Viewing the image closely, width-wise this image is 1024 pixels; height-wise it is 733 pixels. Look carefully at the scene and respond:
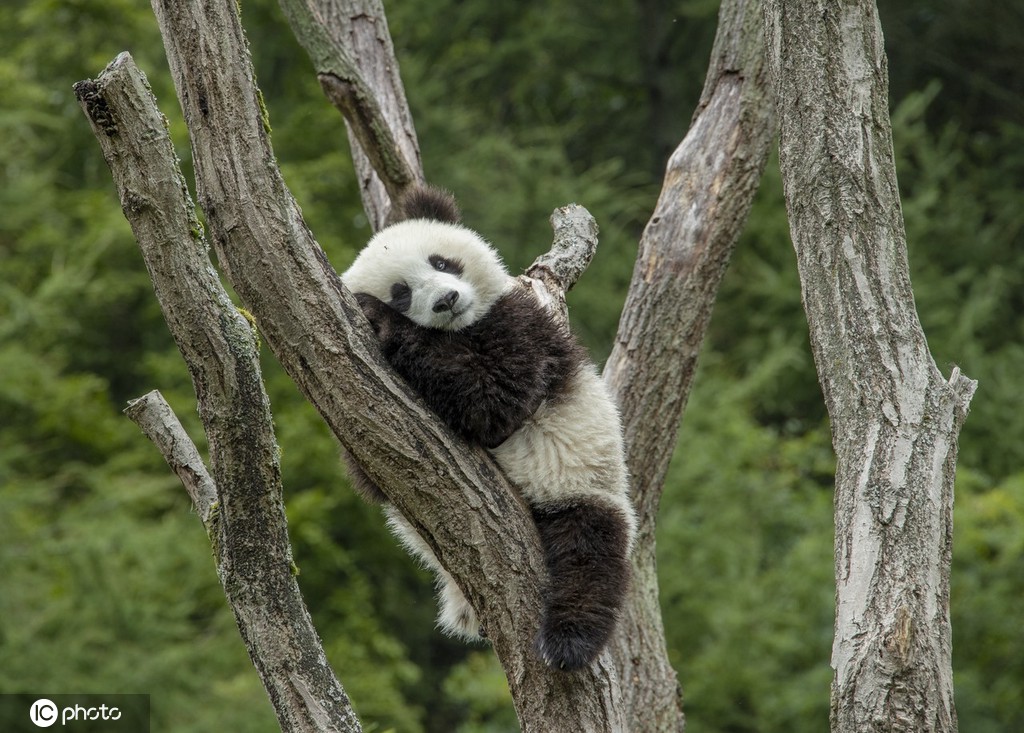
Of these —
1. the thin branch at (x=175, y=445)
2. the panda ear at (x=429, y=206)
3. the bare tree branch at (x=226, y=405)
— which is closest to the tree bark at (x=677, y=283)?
the panda ear at (x=429, y=206)

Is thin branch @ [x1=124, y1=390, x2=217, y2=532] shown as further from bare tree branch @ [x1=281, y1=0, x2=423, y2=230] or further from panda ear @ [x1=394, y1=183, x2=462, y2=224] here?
bare tree branch @ [x1=281, y1=0, x2=423, y2=230]

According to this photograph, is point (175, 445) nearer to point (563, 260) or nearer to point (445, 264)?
point (445, 264)

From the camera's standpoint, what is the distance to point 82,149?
47.3ft

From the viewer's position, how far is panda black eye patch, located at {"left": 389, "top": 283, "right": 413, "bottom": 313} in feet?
13.2

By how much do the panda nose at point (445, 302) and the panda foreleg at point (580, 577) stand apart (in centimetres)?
75

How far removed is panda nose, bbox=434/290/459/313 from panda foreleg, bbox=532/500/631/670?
754 mm

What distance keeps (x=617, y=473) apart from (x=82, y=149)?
1230 cm

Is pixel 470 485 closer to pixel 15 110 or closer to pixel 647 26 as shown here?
pixel 15 110

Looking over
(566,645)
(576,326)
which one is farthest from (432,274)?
(576,326)

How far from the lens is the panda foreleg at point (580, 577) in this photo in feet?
10.9

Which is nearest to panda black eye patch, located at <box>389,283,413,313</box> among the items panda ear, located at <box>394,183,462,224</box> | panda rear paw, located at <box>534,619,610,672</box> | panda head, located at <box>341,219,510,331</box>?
panda head, located at <box>341,219,510,331</box>

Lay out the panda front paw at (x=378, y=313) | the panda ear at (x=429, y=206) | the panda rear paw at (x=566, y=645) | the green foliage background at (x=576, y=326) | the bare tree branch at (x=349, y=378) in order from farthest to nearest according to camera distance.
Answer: the green foliage background at (x=576, y=326)
the panda ear at (x=429, y=206)
the panda front paw at (x=378, y=313)
the panda rear paw at (x=566, y=645)
the bare tree branch at (x=349, y=378)

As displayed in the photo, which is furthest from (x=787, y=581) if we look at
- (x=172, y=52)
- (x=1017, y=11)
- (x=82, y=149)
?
(x=82, y=149)

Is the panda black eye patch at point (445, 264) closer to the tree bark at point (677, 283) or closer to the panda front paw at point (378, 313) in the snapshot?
the panda front paw at point (378, 313)
